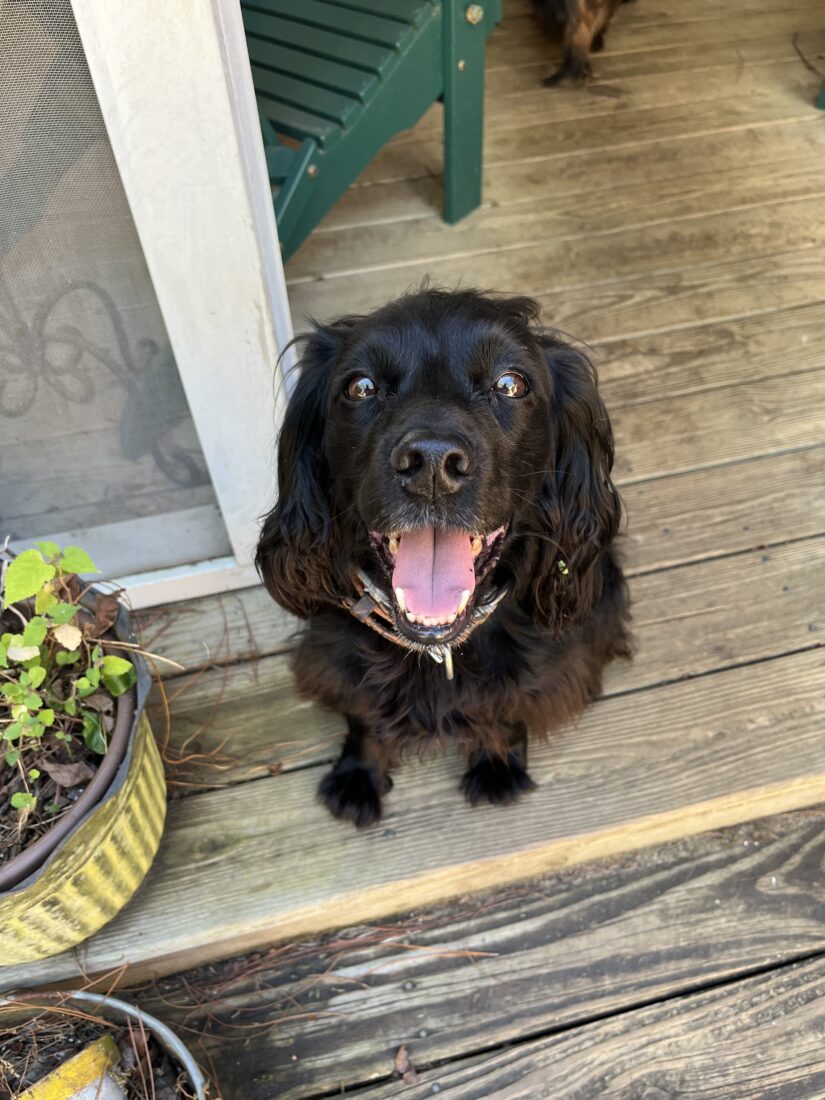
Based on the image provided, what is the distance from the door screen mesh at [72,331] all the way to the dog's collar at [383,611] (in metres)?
0.60

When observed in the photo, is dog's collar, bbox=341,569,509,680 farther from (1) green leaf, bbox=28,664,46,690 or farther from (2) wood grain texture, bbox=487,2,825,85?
(2) wood grain texture, bbox=487,2,825,85

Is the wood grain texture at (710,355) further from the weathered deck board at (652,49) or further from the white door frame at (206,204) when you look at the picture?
the weathered deck board at (652,49)

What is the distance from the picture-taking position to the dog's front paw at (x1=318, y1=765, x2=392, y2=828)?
1636 mm

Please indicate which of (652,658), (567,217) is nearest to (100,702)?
(652,658)

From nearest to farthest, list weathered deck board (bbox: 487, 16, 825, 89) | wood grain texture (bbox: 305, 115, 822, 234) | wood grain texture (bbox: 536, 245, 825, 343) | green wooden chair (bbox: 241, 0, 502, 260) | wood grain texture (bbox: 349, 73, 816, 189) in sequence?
green wooden chair (bbox: 241, 0, 502, 260) → wood grain texture (bbox: 536, 245, 825, 343) → wood grain texture (bbox: 305, 115, 822, 234) → wood grain texture (bbox: 349, 73, 816, 189) → weathered deck board (bbox: 487, 16, 825, 89)

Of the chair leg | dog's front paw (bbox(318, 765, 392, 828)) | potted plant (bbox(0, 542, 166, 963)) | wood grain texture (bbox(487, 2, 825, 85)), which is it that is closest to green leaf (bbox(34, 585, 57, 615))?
potted plant (bbox(0, 542, 166, 963))

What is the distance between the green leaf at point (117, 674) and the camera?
1.30 metres

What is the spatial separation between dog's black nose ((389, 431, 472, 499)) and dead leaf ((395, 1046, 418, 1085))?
3.57ft

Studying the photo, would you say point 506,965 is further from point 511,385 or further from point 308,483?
point 511,385

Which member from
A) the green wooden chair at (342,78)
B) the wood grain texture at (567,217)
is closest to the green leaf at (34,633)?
the green wooden chair at (342,78)

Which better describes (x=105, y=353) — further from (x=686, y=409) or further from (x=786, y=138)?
(x=786, y=138)

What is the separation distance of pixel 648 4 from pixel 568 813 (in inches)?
161

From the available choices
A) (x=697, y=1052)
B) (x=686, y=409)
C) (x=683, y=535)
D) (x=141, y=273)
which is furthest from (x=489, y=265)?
(x=697, y=1052)

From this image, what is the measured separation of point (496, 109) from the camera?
133 inches
